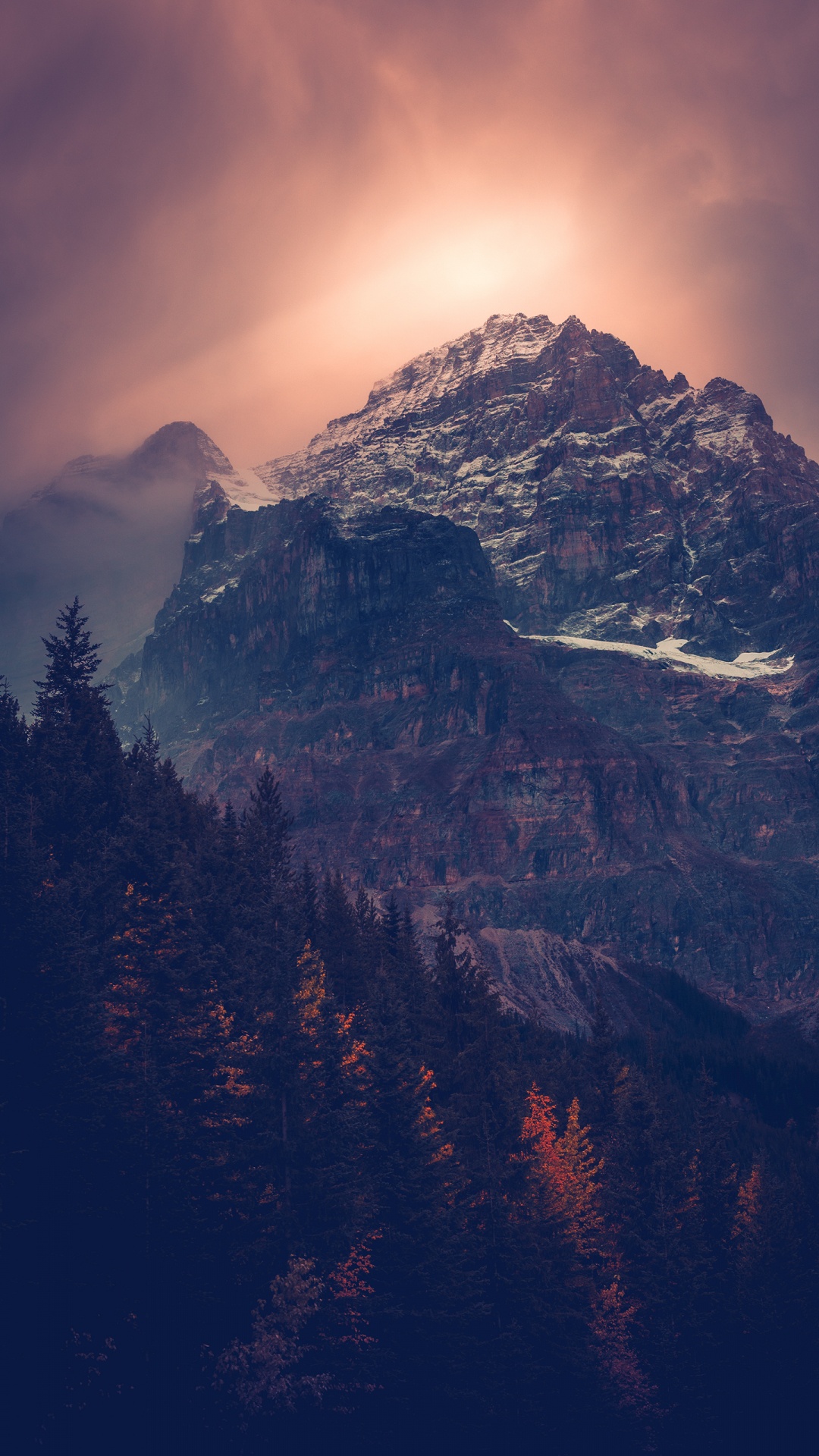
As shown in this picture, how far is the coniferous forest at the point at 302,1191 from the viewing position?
45.7 m

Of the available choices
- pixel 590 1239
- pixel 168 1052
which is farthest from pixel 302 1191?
pixel 590 1239

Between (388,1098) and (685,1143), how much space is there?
30.3 metres

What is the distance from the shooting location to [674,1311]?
71562mm

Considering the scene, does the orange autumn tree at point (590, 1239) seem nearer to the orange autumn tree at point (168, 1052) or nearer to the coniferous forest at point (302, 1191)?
the coniferous forest at point (302, 1191)

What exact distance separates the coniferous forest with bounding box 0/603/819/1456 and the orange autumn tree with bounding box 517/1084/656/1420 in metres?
0.20

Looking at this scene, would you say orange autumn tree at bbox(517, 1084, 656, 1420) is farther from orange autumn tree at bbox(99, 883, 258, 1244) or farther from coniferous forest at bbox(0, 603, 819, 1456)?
orange autumn tree at bbox(99, 883, 258, 1244)

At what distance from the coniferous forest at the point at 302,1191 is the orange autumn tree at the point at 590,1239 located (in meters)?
0.20

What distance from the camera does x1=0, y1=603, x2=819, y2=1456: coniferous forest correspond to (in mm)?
45688

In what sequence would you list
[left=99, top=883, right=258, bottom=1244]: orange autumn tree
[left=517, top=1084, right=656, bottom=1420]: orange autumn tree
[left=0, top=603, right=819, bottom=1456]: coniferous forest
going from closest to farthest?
[left=0, top=603, right=819, bottom=1456]: coniferous forest < [left=99, top=883, right=258, bottom=1244]: orange autumn tree < [left=517, top=1084, right=656, bottom=1420]: orange autumn tree

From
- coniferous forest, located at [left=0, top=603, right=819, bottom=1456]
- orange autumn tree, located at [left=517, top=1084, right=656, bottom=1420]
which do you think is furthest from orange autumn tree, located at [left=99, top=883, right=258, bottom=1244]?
orange autumn tree, located at [left=517, top=1084, right=656, bottom=1420]

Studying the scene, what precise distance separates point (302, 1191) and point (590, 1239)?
2136 cm

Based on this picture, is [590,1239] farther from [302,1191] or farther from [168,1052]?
[168,1052]

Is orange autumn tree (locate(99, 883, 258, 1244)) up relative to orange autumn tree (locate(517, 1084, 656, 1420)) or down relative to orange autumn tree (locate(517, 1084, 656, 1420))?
up

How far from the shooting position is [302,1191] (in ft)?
191
